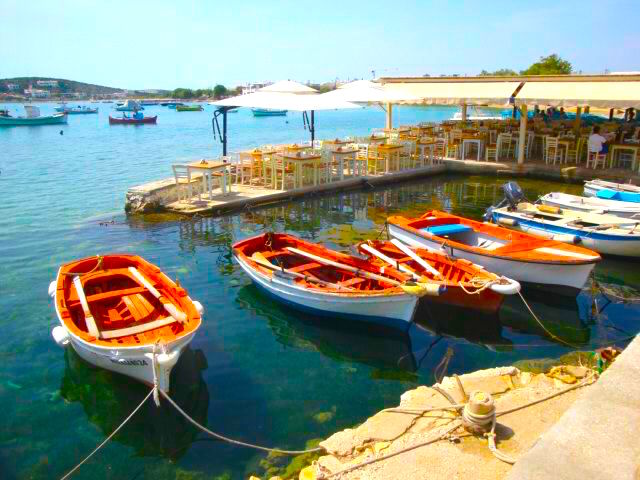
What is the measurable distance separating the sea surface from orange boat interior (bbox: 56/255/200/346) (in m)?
0.63

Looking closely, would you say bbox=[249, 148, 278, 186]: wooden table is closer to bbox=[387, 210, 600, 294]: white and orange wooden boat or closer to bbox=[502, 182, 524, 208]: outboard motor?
bbox=[387, 210, 600, 294]: white and orange wooden boat

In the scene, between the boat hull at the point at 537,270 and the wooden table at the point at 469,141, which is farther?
the wooden table at the point at 469,141

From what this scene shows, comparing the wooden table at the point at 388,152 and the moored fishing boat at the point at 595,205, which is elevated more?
the wooden table at the point at 388,152

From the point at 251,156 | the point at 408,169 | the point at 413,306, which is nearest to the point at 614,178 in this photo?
the point at 408,169

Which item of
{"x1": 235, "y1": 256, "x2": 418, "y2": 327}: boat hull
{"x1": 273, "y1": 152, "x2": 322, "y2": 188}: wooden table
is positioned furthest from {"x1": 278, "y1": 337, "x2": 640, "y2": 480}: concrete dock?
{"x1": 273, "y1": 152, "x2": 322, "y2": 188}: wooden table

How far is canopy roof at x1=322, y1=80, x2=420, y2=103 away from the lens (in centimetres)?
1684

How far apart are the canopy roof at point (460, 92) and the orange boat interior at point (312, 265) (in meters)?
10.3

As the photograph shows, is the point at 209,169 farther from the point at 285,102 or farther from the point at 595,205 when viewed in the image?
the point at 595,205

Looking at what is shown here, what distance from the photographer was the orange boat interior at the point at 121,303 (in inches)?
254

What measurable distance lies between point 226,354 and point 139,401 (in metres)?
1.44

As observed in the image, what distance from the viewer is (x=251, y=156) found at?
16.0 m

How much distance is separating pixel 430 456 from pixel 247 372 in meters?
3.24

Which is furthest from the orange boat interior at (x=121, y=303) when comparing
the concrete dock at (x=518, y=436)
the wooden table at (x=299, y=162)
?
the wooden table at (x=299, y=162)

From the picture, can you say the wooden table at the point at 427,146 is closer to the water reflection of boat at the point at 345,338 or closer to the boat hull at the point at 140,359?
the water reflection of boat at the point at 345,338
